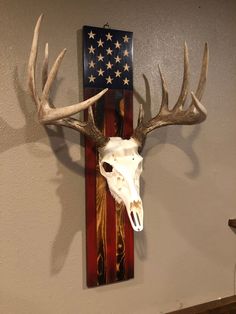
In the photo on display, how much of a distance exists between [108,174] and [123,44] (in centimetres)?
57

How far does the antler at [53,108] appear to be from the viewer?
106 centimetres

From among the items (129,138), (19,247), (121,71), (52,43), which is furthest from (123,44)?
(19,247)

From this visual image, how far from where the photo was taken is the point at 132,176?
125cm

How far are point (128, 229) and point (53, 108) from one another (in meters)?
0.64

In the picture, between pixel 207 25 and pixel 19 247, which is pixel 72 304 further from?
pixel 207 25

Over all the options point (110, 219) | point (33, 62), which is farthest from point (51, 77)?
point (110, 219)

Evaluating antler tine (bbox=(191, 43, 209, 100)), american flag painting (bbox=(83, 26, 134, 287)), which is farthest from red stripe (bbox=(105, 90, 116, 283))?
antler tine (bbox=(191, 43, 209, 100))

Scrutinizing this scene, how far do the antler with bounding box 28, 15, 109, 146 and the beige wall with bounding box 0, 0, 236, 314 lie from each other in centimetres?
15

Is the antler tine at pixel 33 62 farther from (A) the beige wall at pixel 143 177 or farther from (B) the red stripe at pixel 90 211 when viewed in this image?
(B) the red stripe at pixel 90 211

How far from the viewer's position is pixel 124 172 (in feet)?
4.08

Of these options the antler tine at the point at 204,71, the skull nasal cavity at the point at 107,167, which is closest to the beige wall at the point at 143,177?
the skull nasal cavity at the point at 107,167

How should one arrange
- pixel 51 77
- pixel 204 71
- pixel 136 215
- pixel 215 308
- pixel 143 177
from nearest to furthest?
1. pixel 51 77
2. pixel 136 215
3. pixel 204 71
4. pixel 143 177
5. pixel 215 308

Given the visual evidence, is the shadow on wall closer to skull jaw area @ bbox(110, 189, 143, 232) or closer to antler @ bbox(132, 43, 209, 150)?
antler @ bbox(132, 43, 209, 150)

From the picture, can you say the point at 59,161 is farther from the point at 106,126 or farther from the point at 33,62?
the point at 33,62
